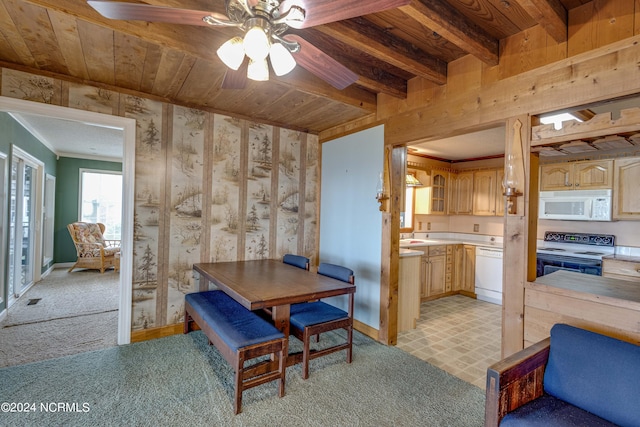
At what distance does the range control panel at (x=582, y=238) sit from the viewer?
3.83 m

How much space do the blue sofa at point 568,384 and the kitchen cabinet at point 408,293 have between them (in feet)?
6.12

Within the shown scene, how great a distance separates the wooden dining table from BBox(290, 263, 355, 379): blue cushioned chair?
97 millimetres

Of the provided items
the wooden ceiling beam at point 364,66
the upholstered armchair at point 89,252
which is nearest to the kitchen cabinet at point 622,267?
the wooden ceiling beam at point 364,66

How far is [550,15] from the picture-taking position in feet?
5.64

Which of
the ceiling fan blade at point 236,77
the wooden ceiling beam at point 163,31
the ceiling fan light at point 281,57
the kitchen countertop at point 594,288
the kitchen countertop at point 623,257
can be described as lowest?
the kitchen countertop at point 623,257

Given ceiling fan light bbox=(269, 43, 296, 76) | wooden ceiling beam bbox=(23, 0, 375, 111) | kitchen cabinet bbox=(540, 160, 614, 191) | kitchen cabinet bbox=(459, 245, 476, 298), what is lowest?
kitchen cabinet bbox=(459, 245, 476, 298)

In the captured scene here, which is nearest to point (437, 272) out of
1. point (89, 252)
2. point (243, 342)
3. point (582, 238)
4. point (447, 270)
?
point (447, 270)

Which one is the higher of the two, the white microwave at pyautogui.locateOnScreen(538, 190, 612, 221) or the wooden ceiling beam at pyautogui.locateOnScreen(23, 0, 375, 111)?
the wooden ceiling beam at pyautogui.locateOnScreen(23, 0, 375, 111)

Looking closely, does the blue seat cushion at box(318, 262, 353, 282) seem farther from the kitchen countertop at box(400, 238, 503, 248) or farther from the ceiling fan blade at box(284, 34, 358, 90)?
the kitchen countertop at box(400, 238, 503, 248)

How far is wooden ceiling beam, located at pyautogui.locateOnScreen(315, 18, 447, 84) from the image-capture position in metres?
1.92

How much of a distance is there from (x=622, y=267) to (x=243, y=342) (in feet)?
13.5

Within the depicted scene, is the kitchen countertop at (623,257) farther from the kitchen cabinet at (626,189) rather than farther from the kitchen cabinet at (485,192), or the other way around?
the kitchen cabinet at (485,192)

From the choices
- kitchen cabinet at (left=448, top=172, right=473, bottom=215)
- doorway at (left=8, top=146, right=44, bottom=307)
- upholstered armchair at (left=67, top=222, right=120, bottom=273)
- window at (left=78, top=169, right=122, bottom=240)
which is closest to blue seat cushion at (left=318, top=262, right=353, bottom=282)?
kitchen cabinet at (left=448, top=172, right=473, bottom=215)

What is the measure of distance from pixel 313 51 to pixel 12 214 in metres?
4.61
